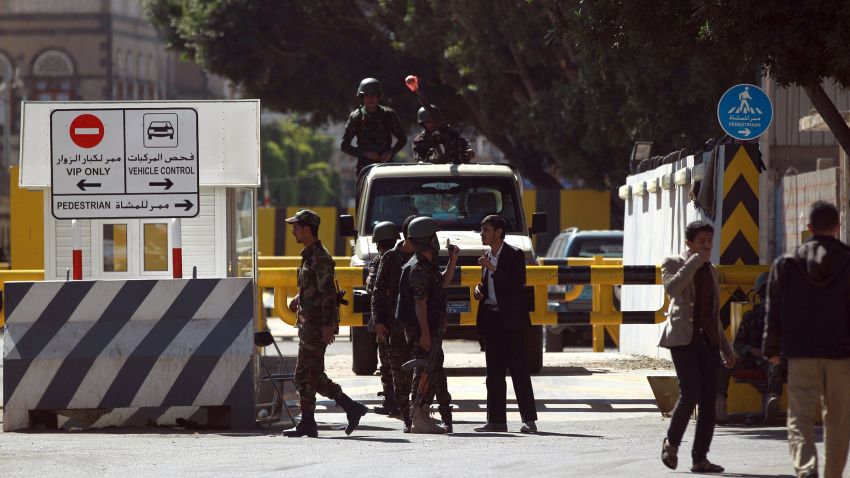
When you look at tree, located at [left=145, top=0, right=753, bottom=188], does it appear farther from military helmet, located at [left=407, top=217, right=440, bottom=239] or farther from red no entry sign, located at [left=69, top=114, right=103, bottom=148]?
military helmet, located at [left=407, top=217, right=440, bottom=239]

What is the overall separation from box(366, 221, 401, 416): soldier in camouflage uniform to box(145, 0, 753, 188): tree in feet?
49.7

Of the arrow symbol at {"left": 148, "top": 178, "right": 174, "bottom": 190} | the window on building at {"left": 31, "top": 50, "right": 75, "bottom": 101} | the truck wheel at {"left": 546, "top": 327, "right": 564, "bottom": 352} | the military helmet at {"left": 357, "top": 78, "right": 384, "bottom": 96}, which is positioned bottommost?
the truck wheel at {"left": 546, "top": 327, "right": 564, "bottom": 352}

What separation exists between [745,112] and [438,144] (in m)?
4.02

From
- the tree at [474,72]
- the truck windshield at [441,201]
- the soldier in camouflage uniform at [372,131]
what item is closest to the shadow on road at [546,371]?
the truck windshield at [441,201]

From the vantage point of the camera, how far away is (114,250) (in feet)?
57.4

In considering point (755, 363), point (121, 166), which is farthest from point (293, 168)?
point (755, 363)

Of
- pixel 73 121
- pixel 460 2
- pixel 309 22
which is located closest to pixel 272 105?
pixel 309 22

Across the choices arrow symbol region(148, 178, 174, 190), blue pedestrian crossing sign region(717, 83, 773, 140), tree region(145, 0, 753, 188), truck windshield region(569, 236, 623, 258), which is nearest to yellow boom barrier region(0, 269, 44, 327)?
arrow symbol region(148, 178, 174, 190)

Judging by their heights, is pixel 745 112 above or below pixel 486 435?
above

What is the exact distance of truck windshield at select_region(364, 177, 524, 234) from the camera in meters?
18.6

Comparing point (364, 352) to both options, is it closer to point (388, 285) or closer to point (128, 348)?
point (388, 285)

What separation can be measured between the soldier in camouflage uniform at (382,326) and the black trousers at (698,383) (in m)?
3.40

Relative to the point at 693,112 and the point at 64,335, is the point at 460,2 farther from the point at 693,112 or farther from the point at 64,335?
the point at 64,335

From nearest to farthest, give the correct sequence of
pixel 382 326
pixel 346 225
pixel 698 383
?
pixel 698 383
pixel 382 326
pixel 346 225
